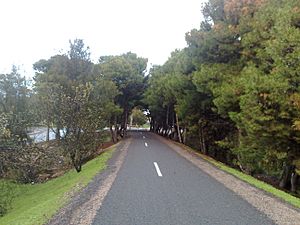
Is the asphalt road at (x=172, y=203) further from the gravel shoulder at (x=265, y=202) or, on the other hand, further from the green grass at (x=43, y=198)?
the green grass at (x=43, y=198)

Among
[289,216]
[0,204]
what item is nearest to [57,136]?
[0,204]

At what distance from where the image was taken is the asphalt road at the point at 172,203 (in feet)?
25.2

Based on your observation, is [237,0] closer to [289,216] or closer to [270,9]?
[270,9]

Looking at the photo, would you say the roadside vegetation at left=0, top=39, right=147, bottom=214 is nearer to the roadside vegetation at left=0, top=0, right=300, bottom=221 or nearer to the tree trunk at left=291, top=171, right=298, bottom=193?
the roadside vegetation at left=0, top=0, right=300, bottom=221

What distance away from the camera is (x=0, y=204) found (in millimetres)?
14625

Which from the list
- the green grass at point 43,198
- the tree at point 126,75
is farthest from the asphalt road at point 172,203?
the tree at point 126,75

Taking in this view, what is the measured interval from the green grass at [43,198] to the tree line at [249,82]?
21.9ft

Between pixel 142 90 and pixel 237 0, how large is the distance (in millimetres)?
31932

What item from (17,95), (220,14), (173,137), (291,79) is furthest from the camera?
(173,137)

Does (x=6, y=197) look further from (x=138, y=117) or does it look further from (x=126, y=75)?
(x=138, y=117)

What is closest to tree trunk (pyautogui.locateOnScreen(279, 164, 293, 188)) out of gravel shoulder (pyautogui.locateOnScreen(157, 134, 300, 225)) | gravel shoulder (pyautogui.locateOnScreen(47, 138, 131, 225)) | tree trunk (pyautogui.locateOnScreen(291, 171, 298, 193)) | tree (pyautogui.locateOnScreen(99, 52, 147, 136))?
tree trunk (pyautogui.locateOnScreen(291, 171, 298, 193))

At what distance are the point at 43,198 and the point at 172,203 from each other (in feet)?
23.1

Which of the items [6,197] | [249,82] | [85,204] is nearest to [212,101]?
[249,82]

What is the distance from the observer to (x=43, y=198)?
14.6 metres
